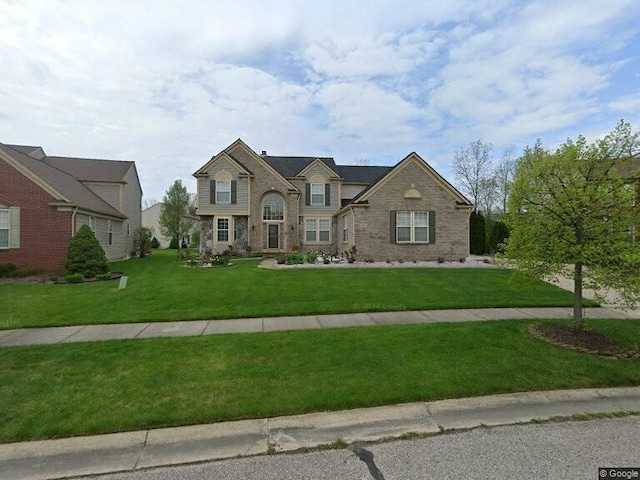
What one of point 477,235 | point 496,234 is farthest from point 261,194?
point 496,234

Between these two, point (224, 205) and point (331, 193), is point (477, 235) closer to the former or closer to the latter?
point (331, 193)

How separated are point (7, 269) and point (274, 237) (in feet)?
47.5

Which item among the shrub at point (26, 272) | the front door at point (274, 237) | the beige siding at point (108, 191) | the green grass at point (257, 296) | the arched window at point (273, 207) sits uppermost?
the beige siding at point (108, 191)

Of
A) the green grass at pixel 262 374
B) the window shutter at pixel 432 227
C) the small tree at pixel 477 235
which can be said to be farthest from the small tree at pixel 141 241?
the small tree at pixel 477 235

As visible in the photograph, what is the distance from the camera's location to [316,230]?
25938 mm

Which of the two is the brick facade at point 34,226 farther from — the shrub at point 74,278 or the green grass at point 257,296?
the green grass at point 257,296

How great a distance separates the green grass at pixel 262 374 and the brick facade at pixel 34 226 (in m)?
11.9

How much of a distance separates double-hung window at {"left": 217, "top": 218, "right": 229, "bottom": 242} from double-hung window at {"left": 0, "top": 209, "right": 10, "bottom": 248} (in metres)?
11.2

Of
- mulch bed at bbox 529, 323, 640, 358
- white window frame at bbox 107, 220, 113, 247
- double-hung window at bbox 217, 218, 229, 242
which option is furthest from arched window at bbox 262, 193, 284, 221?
mulch bed at bbox 529, 323, 640, 358

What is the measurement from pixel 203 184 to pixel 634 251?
2295 cm

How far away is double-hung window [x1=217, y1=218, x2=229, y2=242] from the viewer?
24.3 m

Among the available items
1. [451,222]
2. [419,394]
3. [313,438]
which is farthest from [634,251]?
[451,222]

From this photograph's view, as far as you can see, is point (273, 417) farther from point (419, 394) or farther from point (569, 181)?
point (569, 181)

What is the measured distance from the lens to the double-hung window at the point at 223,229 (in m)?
24.3
